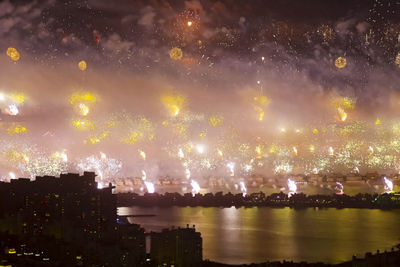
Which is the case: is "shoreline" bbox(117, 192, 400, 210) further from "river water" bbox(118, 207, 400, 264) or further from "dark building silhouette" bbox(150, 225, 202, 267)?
"dark building silhouette" bbox(150, 225, 202, 267)

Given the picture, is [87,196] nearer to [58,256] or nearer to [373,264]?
[58,256]

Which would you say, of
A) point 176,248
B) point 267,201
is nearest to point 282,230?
point 176,248

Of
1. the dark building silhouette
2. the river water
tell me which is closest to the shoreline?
the river water

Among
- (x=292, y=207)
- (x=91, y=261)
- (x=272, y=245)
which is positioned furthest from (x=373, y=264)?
(x=292, y=207)

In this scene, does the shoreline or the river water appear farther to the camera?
the shoreline

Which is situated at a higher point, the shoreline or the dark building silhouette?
the shoreline

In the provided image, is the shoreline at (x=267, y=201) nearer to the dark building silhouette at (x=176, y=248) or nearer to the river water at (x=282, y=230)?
the river water at (x=282, y=230)
